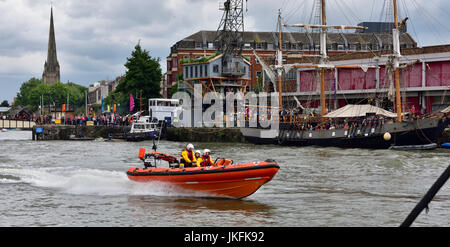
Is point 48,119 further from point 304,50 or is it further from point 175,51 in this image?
point 304,50

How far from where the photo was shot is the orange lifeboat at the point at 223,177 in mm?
20625

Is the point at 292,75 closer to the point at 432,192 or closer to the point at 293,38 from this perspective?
the point at 293,38

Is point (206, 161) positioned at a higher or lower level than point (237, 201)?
higher

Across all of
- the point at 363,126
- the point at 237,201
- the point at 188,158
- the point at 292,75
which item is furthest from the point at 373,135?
the point at 292,75

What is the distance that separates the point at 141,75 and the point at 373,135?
54350mm

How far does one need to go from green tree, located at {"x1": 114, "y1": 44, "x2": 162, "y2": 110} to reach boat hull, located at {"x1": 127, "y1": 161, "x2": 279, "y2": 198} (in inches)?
2922

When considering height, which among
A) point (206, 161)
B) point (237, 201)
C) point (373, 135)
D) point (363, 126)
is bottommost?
point (237, 201)

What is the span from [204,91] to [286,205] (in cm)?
5976

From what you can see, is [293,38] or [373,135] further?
[293,38]

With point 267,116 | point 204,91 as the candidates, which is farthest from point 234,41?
point 267,116

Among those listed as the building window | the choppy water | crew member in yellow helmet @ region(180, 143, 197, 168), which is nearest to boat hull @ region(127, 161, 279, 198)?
the choppy water

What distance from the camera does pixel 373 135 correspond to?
4881 cm

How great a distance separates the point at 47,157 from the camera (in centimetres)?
4325

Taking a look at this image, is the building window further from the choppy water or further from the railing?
the choppy water
